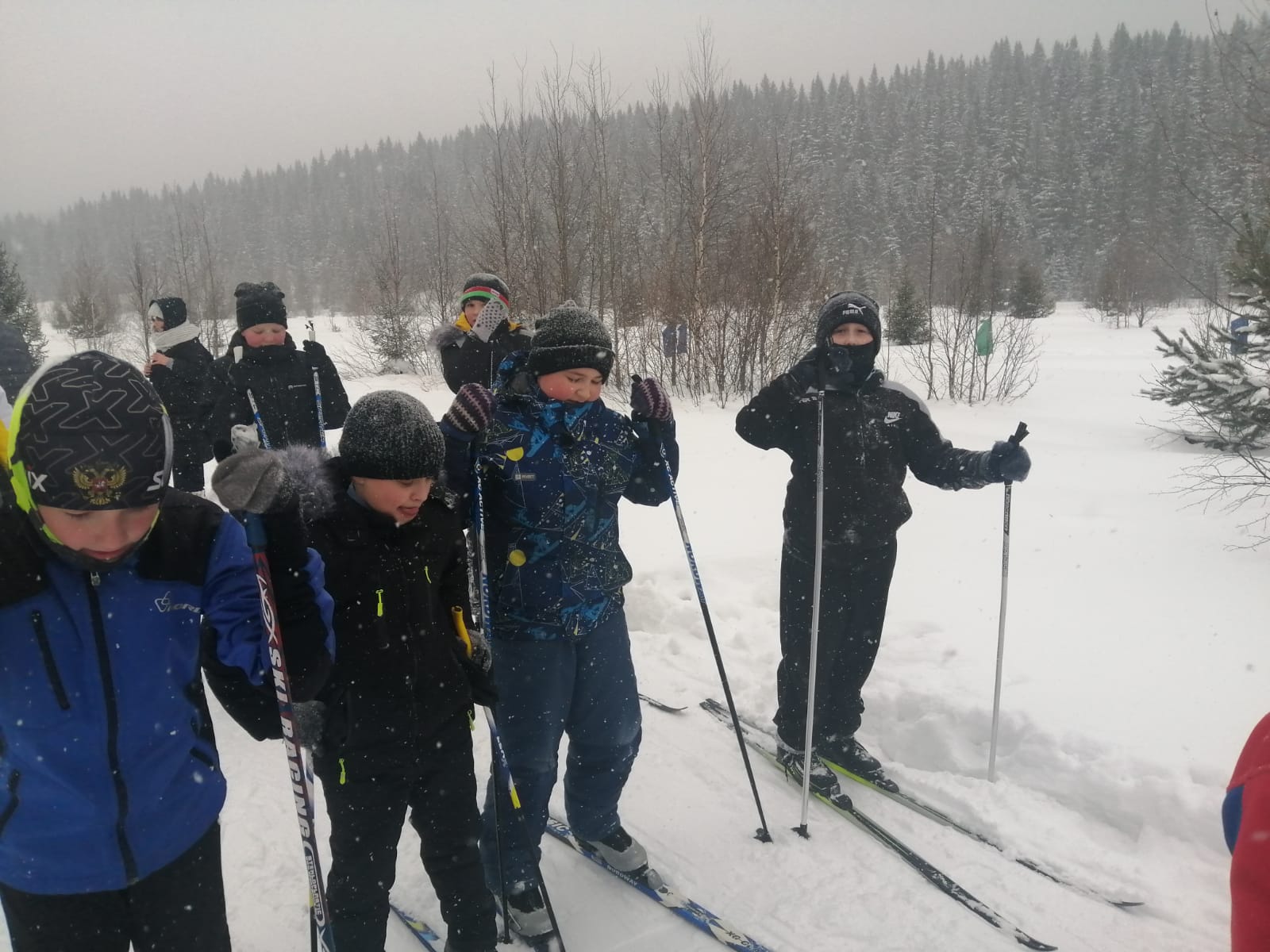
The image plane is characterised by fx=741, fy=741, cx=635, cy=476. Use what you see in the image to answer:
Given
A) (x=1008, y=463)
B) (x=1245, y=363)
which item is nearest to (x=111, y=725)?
(x=1008, y=463)

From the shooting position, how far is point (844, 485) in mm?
3402

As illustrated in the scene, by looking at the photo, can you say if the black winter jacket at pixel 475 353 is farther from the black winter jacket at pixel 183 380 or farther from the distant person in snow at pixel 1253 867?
the distant person in snow at pixel 1253 867

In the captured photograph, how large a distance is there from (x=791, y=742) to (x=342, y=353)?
88.0 ft

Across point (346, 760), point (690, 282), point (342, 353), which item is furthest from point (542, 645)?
point (342, 353)

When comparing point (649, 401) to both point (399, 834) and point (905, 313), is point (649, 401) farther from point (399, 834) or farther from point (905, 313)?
point (905, 313)

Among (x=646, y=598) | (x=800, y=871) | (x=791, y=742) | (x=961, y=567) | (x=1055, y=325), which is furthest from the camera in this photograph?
(x=1055, y=325)

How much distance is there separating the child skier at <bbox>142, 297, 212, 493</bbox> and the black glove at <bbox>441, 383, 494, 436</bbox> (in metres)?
3.74

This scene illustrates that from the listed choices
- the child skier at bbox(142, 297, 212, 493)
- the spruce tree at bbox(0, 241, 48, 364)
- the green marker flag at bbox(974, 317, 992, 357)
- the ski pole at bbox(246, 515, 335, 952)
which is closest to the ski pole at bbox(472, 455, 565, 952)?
the ski pole at bbox(246, 515, 335, 952)

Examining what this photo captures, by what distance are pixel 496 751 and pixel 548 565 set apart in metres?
0.64

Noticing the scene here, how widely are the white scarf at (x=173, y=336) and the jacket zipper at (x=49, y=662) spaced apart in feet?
15.0

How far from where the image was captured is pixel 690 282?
51.3 ft

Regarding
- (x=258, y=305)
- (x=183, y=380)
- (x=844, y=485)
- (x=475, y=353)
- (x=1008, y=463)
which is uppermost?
(x=258, y=305)

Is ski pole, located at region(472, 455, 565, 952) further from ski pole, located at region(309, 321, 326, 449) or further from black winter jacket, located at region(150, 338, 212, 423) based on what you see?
black winter jacket, located at region(150, 338, 212, 423)

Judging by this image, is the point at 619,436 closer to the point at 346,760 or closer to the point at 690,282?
the point at 346,760
